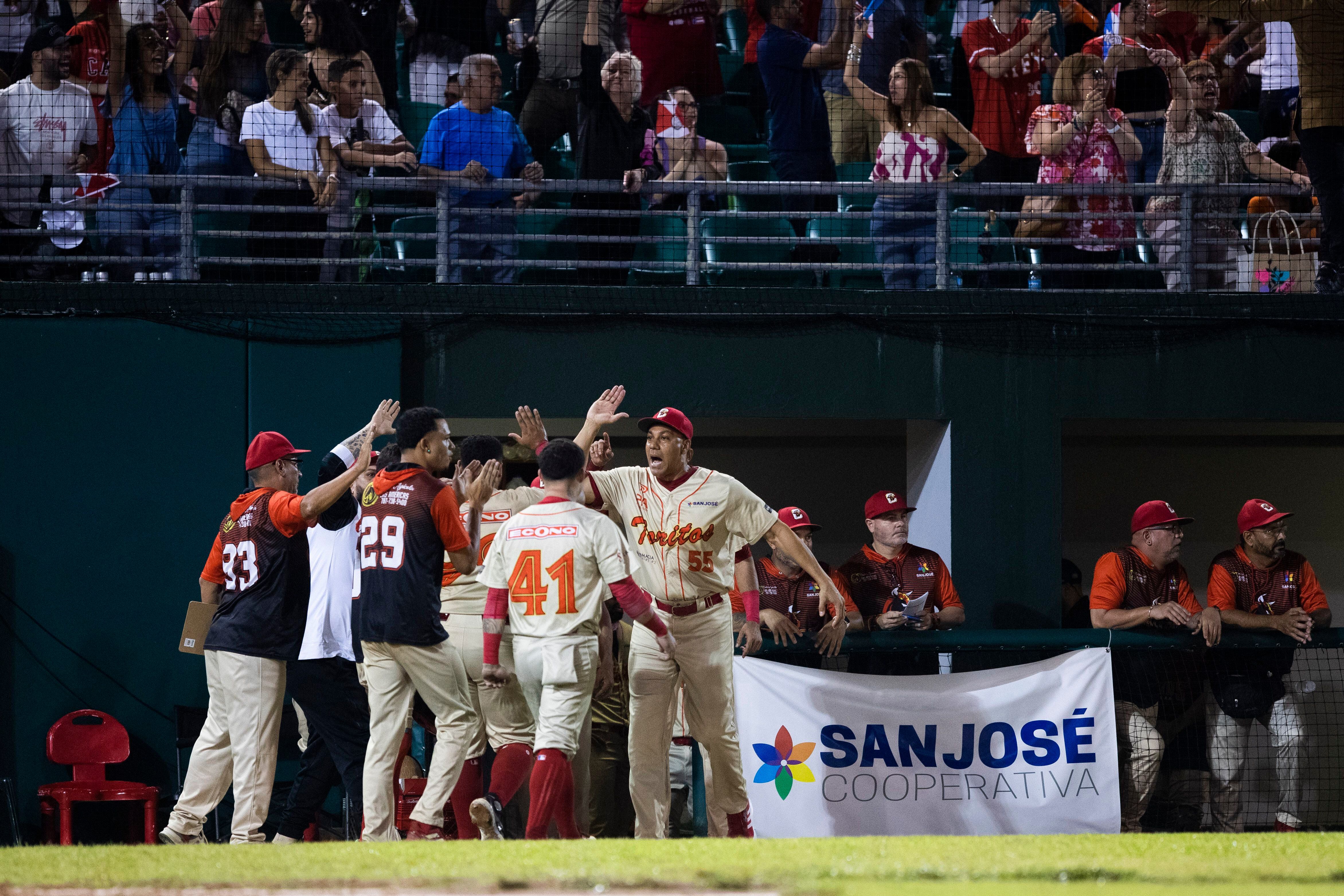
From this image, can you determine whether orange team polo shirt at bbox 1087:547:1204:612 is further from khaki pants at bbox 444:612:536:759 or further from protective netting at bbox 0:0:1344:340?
khaki pants at bbox 444:612:536:759

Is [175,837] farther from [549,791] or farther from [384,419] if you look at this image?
[384,419]

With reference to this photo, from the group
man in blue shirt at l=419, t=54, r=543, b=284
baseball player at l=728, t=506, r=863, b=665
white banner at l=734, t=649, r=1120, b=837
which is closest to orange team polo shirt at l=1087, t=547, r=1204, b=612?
white banner at l=734, t=649, r=1120, b=837

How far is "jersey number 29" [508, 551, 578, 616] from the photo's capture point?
6.52 m

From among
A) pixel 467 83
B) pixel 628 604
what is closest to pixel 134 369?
pixel 467 83

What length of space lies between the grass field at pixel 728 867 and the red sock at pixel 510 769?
1.33 m

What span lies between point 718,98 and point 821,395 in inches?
162

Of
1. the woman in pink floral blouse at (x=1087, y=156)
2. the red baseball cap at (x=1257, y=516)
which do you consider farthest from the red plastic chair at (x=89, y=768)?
the woman in pink floral blouse at (x=1087, y=156)

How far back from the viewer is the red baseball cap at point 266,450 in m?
7.42

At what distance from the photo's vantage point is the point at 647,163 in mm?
10375

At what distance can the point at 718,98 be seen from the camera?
1242cm

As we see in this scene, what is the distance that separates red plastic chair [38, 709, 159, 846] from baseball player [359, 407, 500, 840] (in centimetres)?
209

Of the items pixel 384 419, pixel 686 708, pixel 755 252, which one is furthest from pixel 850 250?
pixel 686 708

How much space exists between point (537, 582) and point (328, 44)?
554cm

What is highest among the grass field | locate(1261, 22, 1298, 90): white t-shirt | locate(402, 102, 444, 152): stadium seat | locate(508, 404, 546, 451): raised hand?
locate(1261, 22, 1298, 90): white t-shirt
